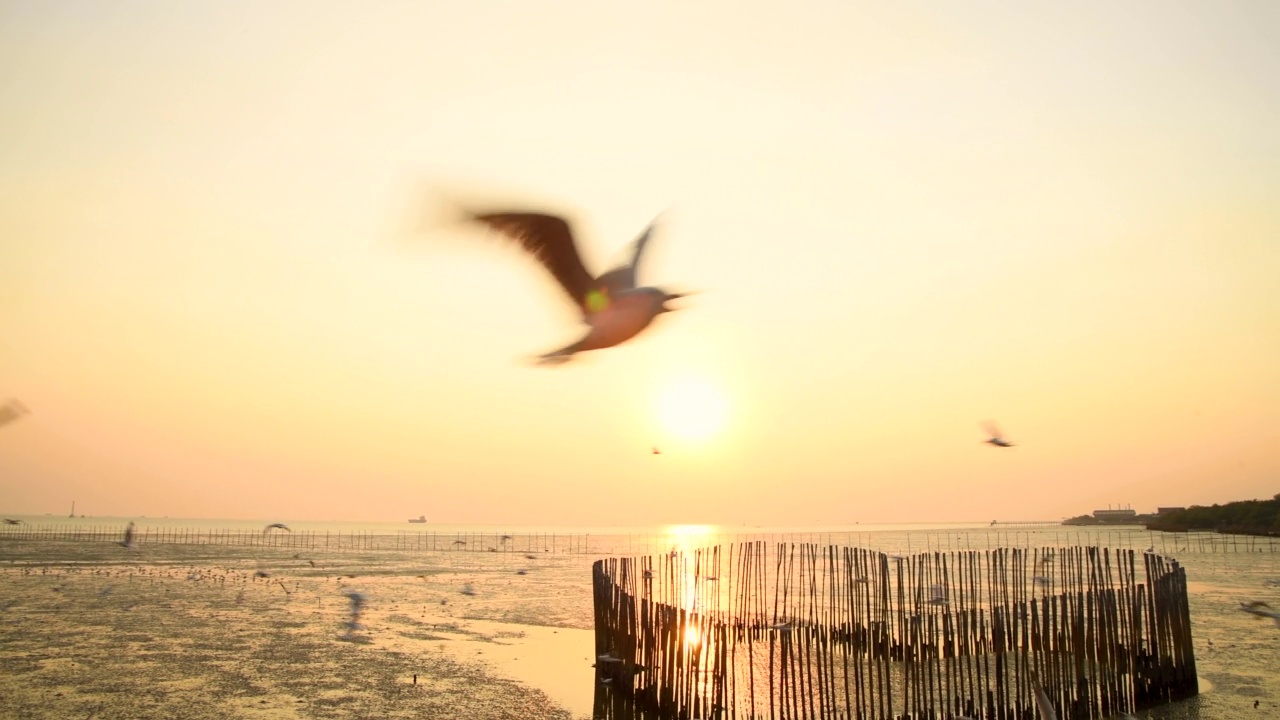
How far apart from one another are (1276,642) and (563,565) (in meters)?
33.6

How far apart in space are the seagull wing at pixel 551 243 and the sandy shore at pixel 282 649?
22.0ft

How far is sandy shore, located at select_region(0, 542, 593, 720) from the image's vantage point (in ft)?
40.9

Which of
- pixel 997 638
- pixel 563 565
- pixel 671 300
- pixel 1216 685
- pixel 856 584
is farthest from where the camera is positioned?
pixel 563 565

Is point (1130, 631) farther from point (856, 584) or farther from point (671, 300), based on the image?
point (671, 300)

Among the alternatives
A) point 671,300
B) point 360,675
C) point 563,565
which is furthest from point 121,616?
point 563,565

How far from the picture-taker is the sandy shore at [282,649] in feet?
40.9

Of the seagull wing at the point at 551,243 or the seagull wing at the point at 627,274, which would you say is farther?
the seagull wing at the point at 627,274

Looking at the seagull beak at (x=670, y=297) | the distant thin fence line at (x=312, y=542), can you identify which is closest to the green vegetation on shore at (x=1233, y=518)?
the distant thin fence line at (x=312, y=542)

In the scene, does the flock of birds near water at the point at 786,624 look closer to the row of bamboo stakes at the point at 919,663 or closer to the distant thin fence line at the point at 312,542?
the row of bamboo stakes at the point at 919,663

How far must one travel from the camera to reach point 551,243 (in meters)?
7.16

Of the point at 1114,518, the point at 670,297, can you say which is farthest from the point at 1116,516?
the point at 670,297

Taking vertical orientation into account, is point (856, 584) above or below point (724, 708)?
above

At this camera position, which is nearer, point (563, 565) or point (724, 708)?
point (724, 708)

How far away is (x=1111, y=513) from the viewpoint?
490 feet
